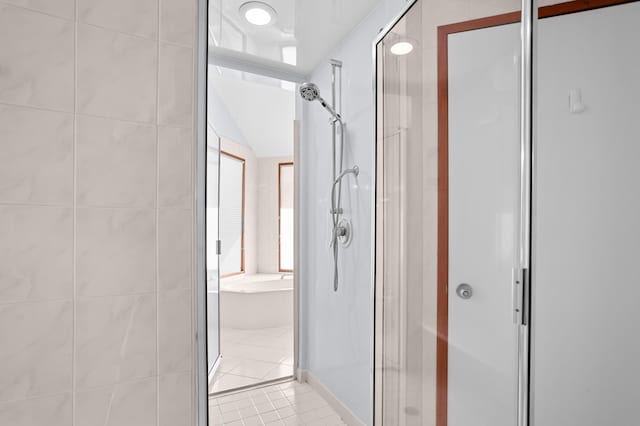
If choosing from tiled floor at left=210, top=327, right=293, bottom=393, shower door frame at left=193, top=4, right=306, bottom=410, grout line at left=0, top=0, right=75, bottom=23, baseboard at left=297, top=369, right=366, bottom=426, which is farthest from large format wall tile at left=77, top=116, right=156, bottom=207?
baseboard at left=297, top=369, right=366, bottom=426

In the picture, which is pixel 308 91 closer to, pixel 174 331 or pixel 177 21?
pixel 177 21

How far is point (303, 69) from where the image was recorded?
1760 millimetres

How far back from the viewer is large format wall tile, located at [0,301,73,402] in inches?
28.6

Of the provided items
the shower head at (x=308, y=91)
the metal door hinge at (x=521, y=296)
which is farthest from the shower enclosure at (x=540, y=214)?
the shower head at (x=308, y=91)

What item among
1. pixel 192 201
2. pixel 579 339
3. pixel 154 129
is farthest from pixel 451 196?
pixel 154 129

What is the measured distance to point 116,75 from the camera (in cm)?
81

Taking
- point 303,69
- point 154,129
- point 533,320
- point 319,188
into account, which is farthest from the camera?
point 319,188

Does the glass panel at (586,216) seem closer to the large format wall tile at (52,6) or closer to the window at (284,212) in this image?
the large format wall tile at (52,6)

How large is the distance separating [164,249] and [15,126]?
0.43 meters

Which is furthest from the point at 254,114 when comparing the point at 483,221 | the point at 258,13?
the point at 483,221

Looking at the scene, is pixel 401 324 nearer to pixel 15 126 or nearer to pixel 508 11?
pixel 508 11

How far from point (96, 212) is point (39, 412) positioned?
49 cm

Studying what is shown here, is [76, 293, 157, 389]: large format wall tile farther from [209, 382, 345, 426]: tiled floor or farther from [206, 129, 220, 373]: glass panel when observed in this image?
[209, 382, 345, 426]: tiled floor

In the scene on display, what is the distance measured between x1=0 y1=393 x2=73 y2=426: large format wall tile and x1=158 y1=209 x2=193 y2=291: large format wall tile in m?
0.34
